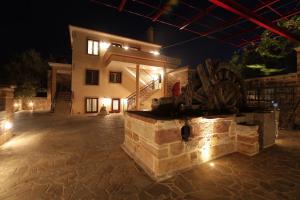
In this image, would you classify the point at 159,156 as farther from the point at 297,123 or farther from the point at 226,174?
the point at 297,123

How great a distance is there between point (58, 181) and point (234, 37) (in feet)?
34.1

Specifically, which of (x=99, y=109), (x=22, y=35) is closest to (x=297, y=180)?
(x=99, y=109)

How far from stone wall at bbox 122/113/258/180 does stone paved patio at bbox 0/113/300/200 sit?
197mm

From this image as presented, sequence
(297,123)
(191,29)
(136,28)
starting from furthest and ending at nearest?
1. (136,28)
2. (191,29)
3. (297,123)

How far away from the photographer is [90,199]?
2219 mm

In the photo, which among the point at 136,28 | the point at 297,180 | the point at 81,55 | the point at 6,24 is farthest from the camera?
the point at 6,24

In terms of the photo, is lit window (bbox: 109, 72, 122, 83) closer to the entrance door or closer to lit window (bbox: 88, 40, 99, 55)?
the entrance door

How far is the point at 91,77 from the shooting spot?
550 inches

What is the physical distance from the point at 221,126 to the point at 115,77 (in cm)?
1282

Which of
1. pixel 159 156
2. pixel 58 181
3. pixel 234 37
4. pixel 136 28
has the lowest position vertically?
pixel 58 181

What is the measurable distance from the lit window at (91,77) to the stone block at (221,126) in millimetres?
12800

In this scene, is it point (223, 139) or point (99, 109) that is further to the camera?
point (99, 109)

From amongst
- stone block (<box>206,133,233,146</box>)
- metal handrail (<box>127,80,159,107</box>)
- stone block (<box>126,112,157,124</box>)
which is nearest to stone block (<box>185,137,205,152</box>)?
stone block (<box>206,133,233,146</box>)

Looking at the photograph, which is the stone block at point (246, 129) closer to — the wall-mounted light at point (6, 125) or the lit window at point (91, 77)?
the wall-mounted light at point (6, 125)
